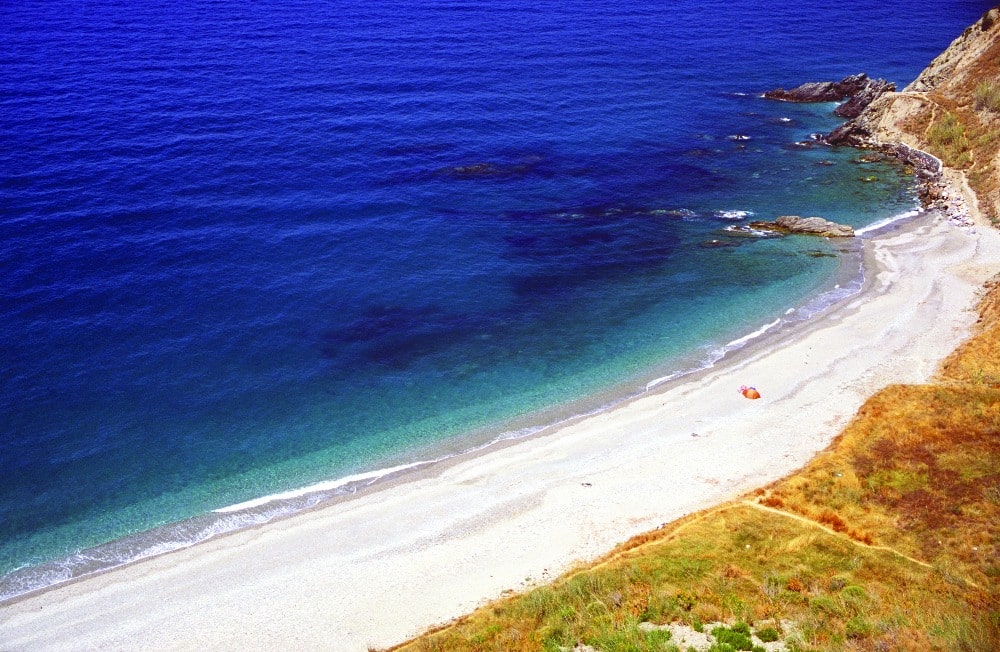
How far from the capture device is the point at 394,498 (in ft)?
139

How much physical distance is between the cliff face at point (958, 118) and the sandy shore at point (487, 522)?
108ft

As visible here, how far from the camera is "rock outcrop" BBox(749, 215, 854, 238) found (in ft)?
232

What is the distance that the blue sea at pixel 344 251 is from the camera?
4625cm

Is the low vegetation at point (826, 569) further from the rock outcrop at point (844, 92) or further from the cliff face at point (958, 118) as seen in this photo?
the rock outcrop at point (844, 92)

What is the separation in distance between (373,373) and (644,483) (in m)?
22.2

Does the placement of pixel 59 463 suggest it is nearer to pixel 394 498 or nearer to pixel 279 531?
pixel 279 531

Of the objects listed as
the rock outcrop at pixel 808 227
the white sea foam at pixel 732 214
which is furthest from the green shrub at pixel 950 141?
the white sea foam at pixel 732 214

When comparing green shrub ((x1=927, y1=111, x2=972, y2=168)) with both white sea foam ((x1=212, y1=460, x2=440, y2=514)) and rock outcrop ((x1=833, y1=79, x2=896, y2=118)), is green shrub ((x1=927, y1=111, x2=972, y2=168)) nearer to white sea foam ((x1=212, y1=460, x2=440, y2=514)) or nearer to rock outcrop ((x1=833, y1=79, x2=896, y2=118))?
rock outcrop ((x1=833, y1=79, x2=896, y2=118))

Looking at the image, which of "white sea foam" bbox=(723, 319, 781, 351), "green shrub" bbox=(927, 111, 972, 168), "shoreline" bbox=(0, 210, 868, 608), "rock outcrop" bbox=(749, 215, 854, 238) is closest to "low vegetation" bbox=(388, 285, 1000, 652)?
"shoreline" bbox=(0, 210, 868, 608)

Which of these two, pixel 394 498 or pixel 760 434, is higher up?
pixel 760 434

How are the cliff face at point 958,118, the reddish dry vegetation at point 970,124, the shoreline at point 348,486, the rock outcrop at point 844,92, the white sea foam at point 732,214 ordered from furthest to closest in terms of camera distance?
the rock outcrop at point 844,92
the cliff face at point 958,118
the reddish dry vegetation at point 970,124
the white sea foam at point 732,214
the shoreline at point 348,486

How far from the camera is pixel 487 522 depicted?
39.4 m

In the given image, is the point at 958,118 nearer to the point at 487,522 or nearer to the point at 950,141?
the point at 950,141

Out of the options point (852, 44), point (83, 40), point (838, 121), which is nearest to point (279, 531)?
point (838, 121)
